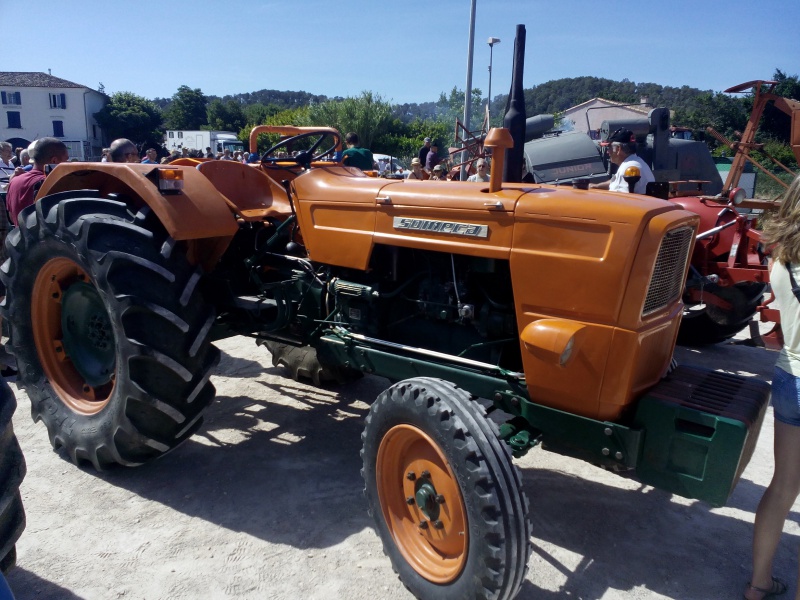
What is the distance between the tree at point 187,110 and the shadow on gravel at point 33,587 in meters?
75.6

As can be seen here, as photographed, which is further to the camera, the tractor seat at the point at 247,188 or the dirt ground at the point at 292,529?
the tractor seat at the point at 247,188

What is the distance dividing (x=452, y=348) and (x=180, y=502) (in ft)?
5.28

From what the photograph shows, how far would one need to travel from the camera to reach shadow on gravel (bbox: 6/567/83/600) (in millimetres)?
2516

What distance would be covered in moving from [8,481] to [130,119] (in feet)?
230

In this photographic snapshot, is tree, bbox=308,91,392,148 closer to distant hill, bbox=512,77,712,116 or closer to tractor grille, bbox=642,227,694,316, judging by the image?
tractor grille, bbox=642,227,694,316

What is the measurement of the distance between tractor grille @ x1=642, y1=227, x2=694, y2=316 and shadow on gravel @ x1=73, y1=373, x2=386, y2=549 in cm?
169

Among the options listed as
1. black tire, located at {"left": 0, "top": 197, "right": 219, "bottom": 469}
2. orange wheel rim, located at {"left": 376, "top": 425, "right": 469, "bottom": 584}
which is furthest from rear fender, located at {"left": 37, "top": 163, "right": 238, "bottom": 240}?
orange wheel rim, located at {"left": 376, "top": 425, "right": 469, "bottom": 584}

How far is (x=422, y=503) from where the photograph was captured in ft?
8.16

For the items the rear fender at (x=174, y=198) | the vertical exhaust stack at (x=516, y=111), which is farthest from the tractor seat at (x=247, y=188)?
the vertical exhaust stack at (x=516, y=111)

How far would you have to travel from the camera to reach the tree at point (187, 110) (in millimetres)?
72375

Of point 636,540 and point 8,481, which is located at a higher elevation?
point 8,481

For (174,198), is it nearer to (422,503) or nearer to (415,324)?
(415,324)

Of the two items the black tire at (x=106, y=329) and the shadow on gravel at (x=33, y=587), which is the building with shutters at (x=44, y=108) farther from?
the shadow on gravel at (x=33, y=587)

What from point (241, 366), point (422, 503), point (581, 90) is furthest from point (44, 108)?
point (581, 90)
